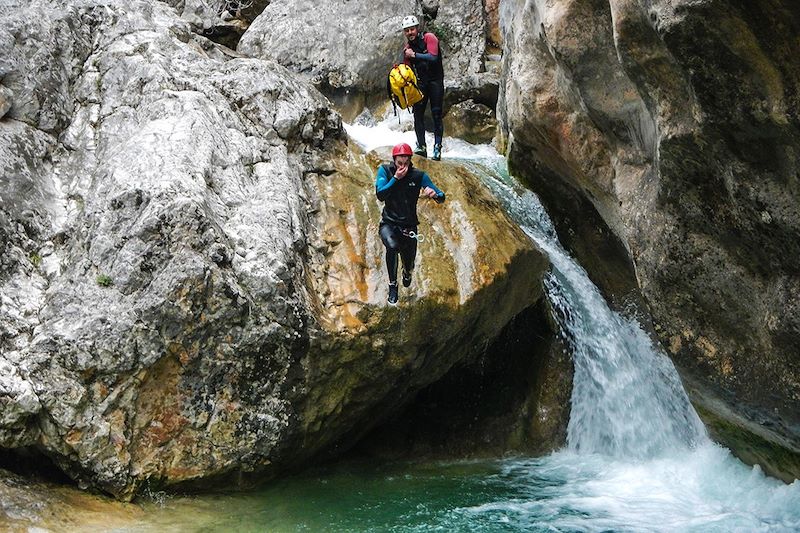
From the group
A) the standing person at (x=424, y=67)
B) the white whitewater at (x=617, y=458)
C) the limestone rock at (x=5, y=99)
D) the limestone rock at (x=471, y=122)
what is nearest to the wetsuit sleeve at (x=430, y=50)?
the standing person at (x=424, y=67)

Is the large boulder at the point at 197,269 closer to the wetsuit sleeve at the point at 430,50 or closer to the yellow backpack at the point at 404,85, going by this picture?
the yellow backpack at the point at 404,85

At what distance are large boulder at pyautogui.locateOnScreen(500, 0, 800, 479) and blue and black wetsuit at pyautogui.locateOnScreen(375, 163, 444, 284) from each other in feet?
8.58

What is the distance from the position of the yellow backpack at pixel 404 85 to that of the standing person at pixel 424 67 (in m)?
0.19

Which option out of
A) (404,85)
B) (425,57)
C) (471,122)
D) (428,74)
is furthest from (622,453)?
(471,122)

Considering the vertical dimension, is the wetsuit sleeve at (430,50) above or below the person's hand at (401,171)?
above

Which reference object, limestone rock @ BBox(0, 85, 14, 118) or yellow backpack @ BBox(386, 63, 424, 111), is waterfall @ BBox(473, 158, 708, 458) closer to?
yellow backpack @ BBox(386, 63, 424, 111)

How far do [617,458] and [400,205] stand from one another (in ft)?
17.1

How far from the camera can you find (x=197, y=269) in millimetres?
8805

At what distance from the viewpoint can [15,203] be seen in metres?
9.48

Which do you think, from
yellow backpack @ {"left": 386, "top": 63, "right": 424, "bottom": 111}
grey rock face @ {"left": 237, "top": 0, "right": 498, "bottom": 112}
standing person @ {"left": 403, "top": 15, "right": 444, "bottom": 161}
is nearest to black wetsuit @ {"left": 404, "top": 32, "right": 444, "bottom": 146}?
standing person @ {"left": 403, "top": 15, "right": 444, "bottom": 161}

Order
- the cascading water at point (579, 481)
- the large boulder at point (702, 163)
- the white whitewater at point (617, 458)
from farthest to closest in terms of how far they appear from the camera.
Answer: the white whitewater at point (617, 458), the cascading water at point (579, 481), the large boulder at point (702, 163)

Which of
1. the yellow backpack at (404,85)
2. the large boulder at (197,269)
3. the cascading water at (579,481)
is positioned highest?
the yellow backpack at (404,85)

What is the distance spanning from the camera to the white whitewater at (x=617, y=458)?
8.95 m

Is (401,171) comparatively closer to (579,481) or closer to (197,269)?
(197,269)
